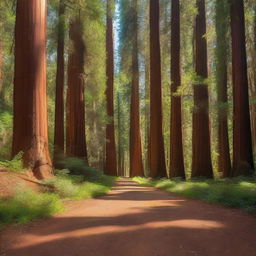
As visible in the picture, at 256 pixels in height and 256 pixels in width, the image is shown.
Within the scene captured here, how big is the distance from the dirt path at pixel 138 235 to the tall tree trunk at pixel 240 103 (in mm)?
6191

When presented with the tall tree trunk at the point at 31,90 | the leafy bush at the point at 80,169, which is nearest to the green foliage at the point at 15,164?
the tall tree trunk at the point at 31,90

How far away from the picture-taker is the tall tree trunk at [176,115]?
1636cm

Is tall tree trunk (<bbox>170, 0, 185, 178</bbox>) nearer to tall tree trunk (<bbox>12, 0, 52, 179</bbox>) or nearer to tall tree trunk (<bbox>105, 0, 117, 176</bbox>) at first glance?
tall tree trunk (<bbox>12, 0, 52, 179</bbox>)

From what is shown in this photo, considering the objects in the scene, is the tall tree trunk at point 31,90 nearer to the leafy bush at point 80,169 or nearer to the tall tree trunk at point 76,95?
the leafy bush at point 80,169

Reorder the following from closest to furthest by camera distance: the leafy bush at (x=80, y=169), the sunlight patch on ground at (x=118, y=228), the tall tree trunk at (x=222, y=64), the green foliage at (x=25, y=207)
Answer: the sunlight patch on ground at (x=118, y=228) < the green foliage at (x=25, y=207) < the leafy bush at (x=80, y=169) < the tall tree trunk at (x=222, y=64)

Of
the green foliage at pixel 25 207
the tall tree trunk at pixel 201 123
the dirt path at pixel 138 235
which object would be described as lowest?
the dirt path at pixel 138 235

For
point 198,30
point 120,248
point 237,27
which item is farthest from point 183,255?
point 198,30

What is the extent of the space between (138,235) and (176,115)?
1303cm

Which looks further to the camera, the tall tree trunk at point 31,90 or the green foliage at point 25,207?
the tall tree trunk at point 31,90

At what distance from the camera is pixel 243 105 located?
12.2 meters

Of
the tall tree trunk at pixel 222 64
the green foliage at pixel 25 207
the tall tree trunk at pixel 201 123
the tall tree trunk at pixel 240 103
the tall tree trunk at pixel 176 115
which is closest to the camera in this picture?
the green foliage at pixel 25 207

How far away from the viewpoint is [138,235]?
4.37 metres

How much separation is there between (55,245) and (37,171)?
484 cm

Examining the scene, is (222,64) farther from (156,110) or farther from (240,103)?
(156,110)
